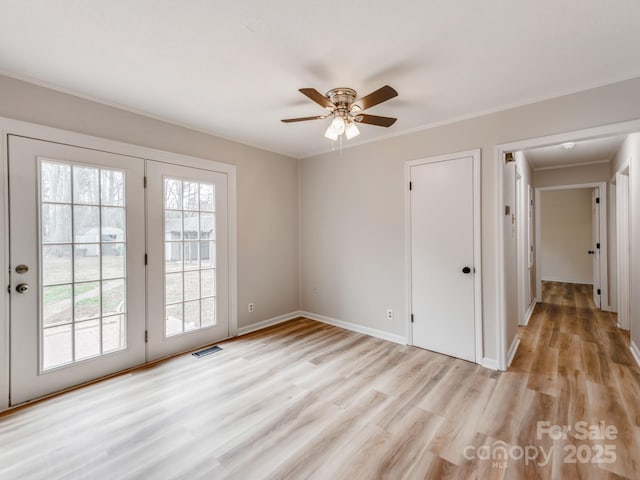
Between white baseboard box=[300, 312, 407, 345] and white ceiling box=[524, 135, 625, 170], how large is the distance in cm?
300

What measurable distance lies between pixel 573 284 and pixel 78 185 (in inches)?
383

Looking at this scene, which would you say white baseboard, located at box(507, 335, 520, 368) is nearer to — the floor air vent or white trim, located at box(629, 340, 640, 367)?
white trim, located at box(629, 340, 640, 367)

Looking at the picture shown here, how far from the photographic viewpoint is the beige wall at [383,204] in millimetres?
2506

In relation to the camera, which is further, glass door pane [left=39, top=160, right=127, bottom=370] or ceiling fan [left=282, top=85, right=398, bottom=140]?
glass door pane [left=39, top=160, right=127, bottom=370]

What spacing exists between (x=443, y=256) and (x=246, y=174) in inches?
104

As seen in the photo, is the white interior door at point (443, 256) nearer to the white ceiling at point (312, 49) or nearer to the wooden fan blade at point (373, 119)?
the white ceiling at point (312, 49)

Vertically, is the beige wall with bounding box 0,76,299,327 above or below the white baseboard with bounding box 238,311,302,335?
above

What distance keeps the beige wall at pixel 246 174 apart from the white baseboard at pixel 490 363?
266 cm

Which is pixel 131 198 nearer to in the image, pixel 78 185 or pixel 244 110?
pixel 78 185

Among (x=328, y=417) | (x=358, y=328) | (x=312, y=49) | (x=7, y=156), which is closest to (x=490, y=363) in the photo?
(x=358, y=328)

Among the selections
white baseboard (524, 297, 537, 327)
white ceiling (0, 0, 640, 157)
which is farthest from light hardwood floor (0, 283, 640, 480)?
white ceiling (0, 0, 640, 157)

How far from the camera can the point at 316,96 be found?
211cm

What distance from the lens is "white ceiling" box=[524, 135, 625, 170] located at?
12.8 feet

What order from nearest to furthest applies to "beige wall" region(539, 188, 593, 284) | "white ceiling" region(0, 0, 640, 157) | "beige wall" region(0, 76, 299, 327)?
1. "white ceiling" region(0, 0, 640, 157)
2. "beige wall" region(0, 76, 299, 327)
3. "beige wall" region(539, 188, 593, 284)
